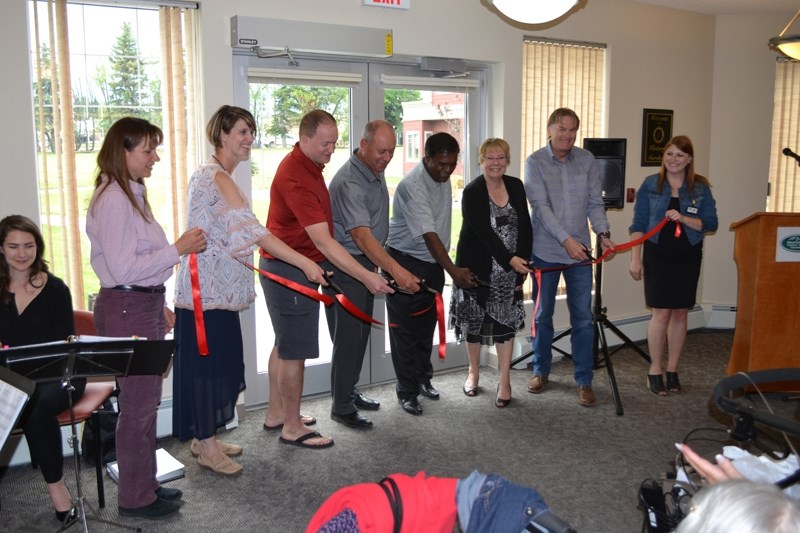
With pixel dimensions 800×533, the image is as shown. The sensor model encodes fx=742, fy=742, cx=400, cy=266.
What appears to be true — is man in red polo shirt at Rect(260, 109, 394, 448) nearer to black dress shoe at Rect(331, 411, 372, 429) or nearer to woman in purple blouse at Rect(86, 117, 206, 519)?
black dress shoe at Rect(331, 411, 372, 429)

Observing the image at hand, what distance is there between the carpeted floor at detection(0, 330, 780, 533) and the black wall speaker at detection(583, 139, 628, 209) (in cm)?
135

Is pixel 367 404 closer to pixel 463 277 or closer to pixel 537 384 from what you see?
pixel 463 277

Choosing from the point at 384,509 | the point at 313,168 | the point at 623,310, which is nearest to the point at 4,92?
the point at 313,168

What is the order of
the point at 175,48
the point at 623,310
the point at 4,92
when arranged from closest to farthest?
the point at 4,92, the point at 175,48, the point at 623,310

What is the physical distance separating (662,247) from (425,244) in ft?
5.48

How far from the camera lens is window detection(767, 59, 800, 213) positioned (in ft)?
22.5

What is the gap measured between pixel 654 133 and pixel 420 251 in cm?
303

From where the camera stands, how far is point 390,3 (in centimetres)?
491

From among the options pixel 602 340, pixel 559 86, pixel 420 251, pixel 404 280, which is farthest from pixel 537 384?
pixel 559 86

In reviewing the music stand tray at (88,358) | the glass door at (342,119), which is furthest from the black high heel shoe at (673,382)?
the music stand tray at (88,358)

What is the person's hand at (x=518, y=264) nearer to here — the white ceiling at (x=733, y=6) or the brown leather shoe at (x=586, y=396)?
the brown leather shoe at (x=586, y=396)

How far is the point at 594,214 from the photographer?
Answer: 5.00 meters

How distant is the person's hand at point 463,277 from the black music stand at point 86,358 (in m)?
2.02

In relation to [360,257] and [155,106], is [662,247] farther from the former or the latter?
[155,106]
